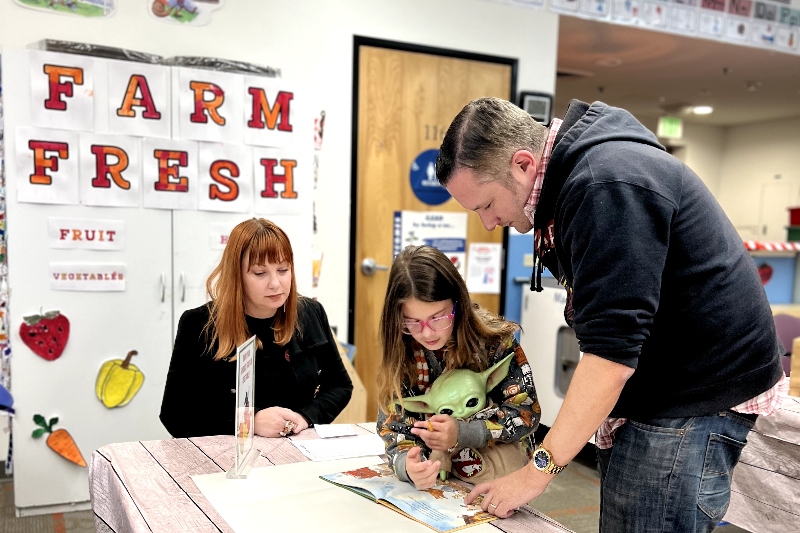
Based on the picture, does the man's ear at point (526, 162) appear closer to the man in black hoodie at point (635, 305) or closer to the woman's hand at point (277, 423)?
the man in black hoodie at point (635, 305)

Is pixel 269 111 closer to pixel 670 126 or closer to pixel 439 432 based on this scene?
pixel 439 432

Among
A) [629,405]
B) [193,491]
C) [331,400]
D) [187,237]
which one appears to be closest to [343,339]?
[187,237]

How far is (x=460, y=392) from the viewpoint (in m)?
1.48

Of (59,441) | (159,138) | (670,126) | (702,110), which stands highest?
(702,110)

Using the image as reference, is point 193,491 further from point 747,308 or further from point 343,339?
point 343,339

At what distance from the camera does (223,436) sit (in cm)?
180

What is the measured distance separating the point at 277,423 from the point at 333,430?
0.52ft

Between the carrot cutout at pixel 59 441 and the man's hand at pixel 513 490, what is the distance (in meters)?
2.28

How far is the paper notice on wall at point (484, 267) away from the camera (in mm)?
4316

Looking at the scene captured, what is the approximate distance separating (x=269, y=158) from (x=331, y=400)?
4.80ft

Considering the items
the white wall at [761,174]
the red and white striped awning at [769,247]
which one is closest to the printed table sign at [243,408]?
the red and white striped awning at [769,247]

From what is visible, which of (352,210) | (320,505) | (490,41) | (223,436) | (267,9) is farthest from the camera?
(490,41)

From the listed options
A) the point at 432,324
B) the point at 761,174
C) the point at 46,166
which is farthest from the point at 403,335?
the point at 761,174

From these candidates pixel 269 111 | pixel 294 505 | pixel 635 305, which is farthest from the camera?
pixel 269 111
